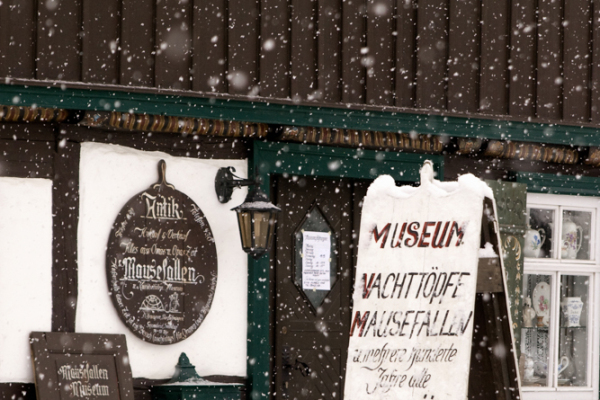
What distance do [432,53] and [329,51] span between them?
1007 mm

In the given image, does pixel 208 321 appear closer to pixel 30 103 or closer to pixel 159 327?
pixel 159 327

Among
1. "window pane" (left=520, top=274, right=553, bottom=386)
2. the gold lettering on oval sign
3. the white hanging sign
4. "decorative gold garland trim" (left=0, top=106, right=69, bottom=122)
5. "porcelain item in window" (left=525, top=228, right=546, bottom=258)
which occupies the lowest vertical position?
"window pane" (left=520, top=274, right=553, bottom=386)

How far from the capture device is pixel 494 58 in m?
9.50

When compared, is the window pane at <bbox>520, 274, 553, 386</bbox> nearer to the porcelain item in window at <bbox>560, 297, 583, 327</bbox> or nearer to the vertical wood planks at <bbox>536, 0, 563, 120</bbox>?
the porcelain item in window at <bbox>560, 297, 583, 327</bbox>

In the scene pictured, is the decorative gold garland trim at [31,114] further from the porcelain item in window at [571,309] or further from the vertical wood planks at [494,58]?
the porcelain item in window at [571,309]

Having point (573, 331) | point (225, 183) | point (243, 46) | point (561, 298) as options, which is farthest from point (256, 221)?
point (573, 331)

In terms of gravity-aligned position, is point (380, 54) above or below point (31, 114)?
above

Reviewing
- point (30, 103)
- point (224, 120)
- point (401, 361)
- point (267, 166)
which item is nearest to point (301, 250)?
point (267, 166)

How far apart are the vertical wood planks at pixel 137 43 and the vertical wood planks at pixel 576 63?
12.9 ft

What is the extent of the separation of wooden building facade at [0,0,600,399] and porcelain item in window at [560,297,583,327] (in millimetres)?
130

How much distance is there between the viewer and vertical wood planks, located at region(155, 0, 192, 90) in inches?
318

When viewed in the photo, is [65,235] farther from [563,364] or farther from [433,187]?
[563,364]

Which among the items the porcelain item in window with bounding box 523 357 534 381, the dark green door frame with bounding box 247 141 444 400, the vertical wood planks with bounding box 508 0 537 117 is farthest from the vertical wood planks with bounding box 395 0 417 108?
the porcelain item in window with bounding box 523 357 534 381

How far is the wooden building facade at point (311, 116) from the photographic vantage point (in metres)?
7.75
